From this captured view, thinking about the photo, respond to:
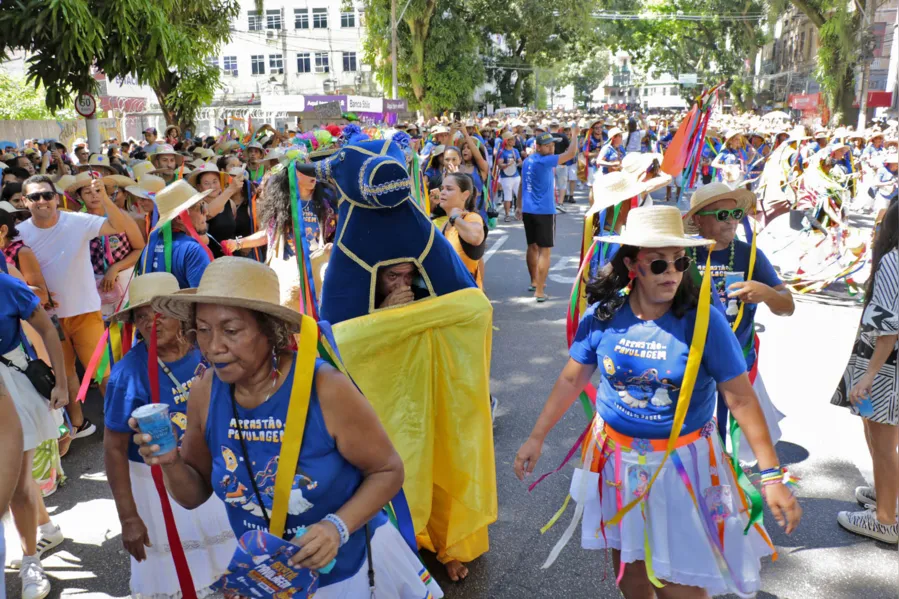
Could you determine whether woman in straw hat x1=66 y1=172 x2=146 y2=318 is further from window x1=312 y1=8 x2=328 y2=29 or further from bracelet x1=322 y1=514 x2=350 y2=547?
window x1=312 y1=8 x2=328 y2=29

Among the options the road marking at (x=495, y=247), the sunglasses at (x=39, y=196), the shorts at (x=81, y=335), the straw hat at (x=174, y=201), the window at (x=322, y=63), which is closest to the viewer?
the straw hat at (x=174, y=201)

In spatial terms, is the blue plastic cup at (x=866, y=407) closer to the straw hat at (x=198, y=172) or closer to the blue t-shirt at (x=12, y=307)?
the blue t-shirt at (x=12, y=307)

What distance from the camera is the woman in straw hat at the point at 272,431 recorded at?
6.90ft

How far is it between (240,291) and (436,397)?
1.70 meters

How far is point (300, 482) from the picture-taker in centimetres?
210

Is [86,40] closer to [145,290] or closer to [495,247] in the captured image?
[495,247]

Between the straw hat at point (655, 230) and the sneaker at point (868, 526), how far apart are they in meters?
2.23

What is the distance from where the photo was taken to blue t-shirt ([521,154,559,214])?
30.0 feet

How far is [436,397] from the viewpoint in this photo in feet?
12.0

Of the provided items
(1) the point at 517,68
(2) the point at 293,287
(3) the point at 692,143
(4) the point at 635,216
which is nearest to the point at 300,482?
(4) the point at 635,216

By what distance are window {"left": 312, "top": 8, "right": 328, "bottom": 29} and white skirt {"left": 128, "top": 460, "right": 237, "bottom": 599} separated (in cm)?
6681

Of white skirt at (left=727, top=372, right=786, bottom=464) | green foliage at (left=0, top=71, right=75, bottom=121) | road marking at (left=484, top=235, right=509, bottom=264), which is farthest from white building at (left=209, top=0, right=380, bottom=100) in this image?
white skirt at (left=727, top=372, right=786, bottom=464)

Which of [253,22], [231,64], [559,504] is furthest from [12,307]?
[231,64]

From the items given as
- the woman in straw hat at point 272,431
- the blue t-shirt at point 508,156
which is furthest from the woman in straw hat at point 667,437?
the blue t-shirt at point 508,156
